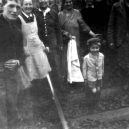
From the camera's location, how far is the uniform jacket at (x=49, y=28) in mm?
6969

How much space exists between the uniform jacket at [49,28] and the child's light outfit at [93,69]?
2.00 feet

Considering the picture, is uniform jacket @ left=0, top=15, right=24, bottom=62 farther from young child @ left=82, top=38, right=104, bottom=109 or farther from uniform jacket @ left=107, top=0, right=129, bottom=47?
uniform jacket @ left=107, top=0, right=129, bottom=47

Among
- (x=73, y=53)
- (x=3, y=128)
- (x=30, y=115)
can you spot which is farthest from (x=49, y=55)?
(x=3, y=128)

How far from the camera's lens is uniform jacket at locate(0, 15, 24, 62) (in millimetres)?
6039

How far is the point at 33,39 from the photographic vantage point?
677 centimetres

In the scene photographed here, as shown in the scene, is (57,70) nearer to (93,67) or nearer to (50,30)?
(93,67)

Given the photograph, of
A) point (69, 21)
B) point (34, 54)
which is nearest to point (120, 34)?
point (69, 21)

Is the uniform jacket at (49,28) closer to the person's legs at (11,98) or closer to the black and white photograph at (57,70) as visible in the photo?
the black and white photograph at (57,70)

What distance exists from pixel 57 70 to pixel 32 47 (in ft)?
2.62

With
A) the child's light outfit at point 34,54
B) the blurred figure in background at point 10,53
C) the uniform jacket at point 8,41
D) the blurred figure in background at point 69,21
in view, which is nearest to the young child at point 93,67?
the blurred figure in background at point 69,21

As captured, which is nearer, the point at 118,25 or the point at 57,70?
the point at 57,70

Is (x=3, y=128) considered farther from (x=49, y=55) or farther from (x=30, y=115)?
(x=49, y=55)

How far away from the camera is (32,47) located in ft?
22.4

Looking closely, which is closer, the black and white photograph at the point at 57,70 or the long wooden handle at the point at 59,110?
the black and white photograph at the point at 57,70
